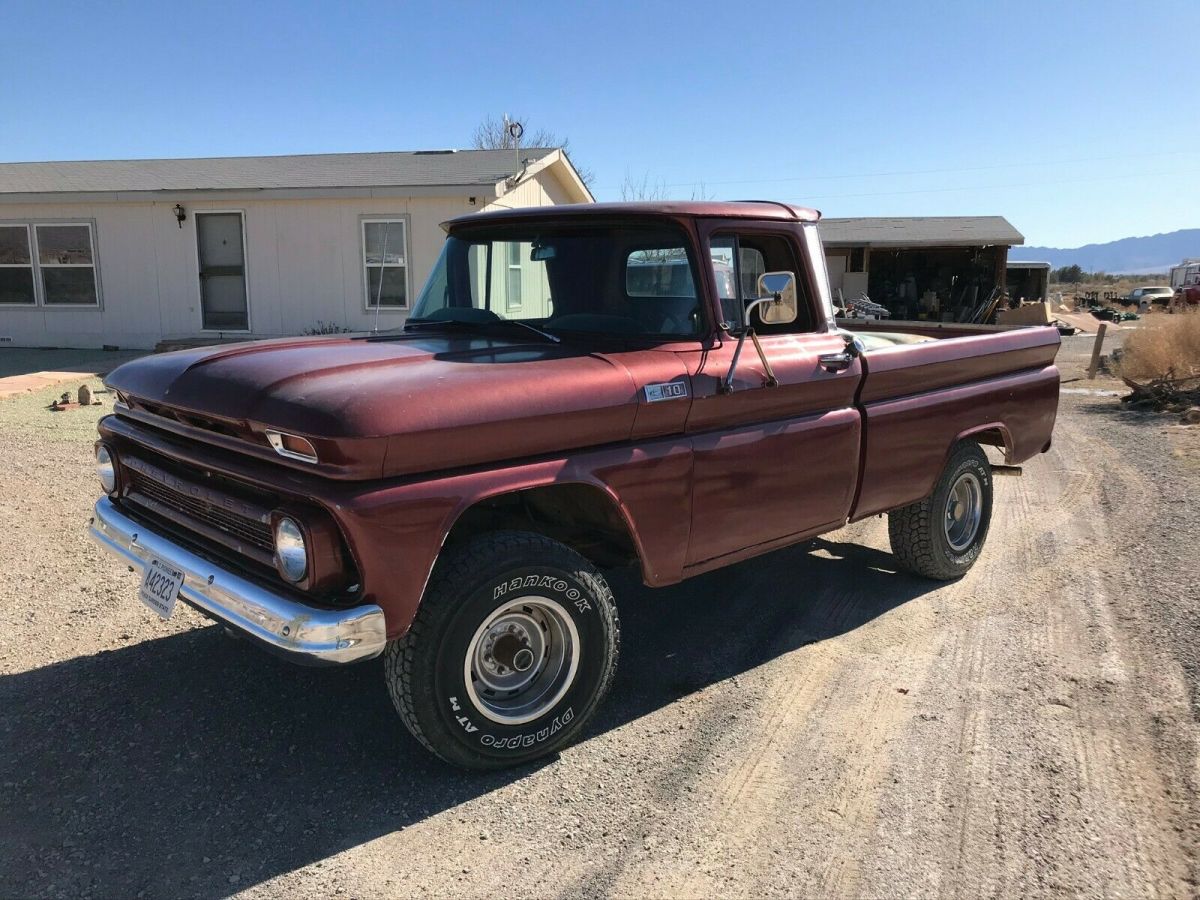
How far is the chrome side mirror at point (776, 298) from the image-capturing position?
3.66 metres

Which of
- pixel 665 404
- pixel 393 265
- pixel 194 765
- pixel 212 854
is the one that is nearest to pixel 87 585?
pixel 194 765

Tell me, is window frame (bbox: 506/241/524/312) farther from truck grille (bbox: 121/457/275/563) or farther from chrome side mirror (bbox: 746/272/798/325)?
truck grille (bbox: 121/457/275/563)

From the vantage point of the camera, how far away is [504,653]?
3.17 m

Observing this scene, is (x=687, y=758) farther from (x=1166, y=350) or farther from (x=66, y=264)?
(x=66, y=264)

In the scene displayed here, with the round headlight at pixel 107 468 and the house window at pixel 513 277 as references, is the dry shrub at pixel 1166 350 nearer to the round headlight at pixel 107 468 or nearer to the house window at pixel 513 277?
the house window at pixel 513 277

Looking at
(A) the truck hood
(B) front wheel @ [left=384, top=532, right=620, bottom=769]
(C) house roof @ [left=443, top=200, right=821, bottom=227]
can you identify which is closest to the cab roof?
(C) house roof @ [left=443, top=200, right=821, bottom=227]

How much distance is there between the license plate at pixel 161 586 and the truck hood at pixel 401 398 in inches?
22.6

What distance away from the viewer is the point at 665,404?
3.36 m

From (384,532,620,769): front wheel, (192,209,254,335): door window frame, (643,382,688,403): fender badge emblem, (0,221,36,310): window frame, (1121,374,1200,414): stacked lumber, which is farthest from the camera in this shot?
(0,221,36,310): window frame

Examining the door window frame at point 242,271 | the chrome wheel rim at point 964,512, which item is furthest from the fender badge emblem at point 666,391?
the door window frame at point 242,271

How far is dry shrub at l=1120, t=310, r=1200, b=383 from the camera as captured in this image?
1373 cm

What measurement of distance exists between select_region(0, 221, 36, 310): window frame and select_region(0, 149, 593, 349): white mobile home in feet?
0.08

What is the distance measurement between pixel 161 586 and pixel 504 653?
4.17ft

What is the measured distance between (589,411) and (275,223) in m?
13.1
